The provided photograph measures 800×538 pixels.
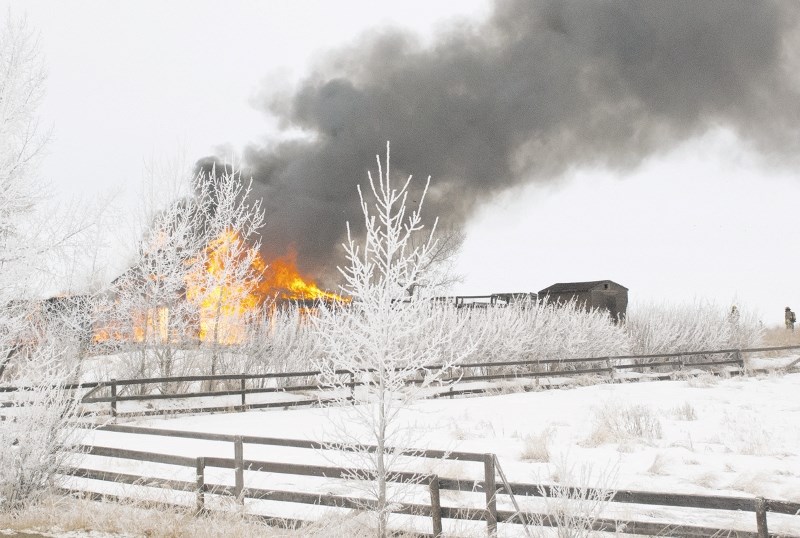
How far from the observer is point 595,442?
11.9 m

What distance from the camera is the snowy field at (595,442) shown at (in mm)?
8461

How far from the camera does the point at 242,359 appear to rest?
824 inches

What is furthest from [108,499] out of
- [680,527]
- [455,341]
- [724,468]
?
[455,341]

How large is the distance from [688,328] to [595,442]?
25390 mm

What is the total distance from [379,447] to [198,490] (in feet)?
8.72

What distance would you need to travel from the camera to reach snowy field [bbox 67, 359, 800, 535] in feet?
27.8

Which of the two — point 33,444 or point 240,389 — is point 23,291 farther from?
point 240,389

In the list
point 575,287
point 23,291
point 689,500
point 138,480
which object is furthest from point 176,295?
point 575,287

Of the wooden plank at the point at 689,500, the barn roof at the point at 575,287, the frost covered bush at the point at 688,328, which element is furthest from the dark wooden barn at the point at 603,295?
the wooden plank at the point at 689,500

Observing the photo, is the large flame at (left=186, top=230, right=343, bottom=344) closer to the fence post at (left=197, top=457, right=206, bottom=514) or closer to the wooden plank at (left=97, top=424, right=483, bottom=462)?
the wooden plank at (left=97, top=424, right=483, bottom=462)

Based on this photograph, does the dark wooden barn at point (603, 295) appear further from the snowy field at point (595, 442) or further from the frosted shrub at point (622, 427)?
the frosted shrub at point (622, 427)

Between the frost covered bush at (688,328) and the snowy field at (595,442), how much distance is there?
13.3 metres

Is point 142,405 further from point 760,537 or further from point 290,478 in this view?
point 760,537

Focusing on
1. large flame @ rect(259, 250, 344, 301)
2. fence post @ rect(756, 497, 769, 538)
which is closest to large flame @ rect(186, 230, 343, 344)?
fence post @ rect(756, 497, 769, 538)
